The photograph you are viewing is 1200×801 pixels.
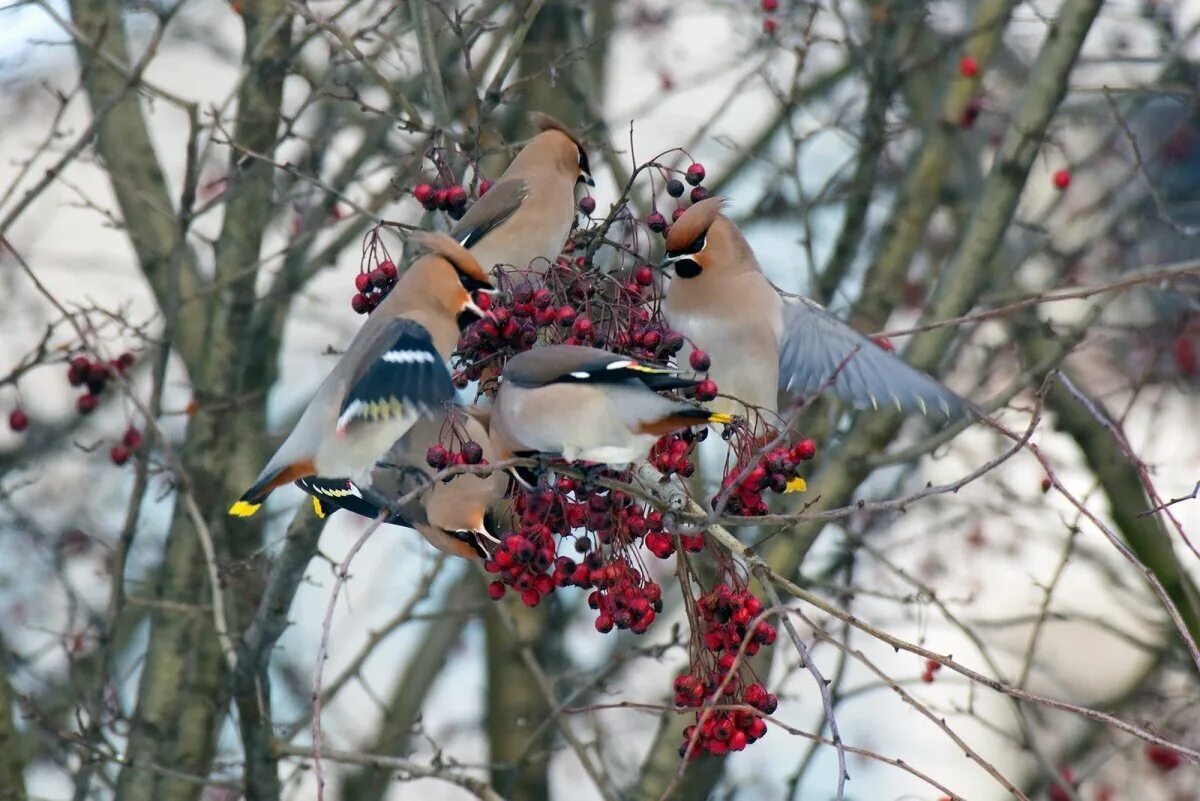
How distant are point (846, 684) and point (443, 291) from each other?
26.6 ft

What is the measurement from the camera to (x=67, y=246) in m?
9.99

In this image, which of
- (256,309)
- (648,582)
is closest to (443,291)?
(648,582)

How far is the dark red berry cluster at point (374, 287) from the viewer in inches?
124

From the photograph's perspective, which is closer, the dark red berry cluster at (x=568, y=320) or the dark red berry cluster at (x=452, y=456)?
the dark red berry cluster at (x=452, y=456)

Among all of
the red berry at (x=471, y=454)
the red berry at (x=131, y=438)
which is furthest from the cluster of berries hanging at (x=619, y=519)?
the red berry at (x=131, y=438)

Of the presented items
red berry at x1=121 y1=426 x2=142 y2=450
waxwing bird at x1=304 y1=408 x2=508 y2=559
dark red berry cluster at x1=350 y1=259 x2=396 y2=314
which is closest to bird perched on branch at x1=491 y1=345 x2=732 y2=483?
waxwing bird at x1=304 y1=408 x2=508 y2=559

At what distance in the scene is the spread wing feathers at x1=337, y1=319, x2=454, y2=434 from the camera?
8.75 feet

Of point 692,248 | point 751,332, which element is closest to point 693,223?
point 692,248

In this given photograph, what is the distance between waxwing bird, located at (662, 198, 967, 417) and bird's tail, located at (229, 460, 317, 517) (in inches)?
35.0

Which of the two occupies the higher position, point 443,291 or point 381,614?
point 381,614

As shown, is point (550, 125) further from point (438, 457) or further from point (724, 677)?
point (724, 677)

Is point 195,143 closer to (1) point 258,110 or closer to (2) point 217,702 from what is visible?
(1) point 258,110

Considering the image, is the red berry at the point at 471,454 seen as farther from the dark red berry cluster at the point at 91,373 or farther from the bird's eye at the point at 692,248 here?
the dark red berry cluster at the point at 91,373

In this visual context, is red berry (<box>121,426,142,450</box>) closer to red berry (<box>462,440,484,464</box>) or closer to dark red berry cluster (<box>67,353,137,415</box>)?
dark red berry cluster (<box>67,353,137,415</box>)
